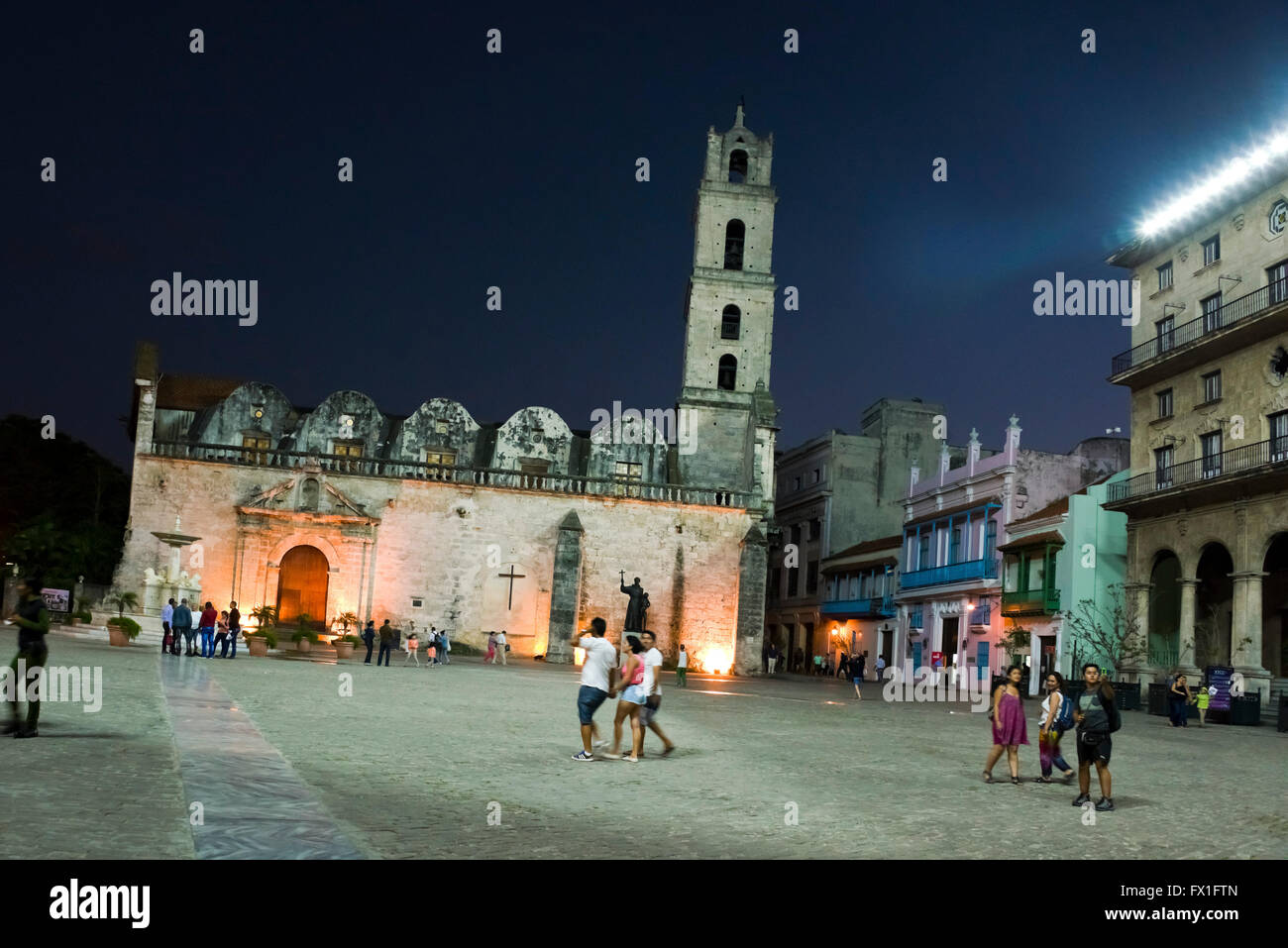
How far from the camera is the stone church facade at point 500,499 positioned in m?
39.8

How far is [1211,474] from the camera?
29656 millimetres

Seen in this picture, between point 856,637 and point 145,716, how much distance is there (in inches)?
1642

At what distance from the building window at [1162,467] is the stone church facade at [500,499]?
1376 centimetres

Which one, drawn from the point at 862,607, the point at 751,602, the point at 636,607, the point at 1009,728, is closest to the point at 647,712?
the point at 1009,728

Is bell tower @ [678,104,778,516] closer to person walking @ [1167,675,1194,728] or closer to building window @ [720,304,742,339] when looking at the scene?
building window @ [720,304,742,339]

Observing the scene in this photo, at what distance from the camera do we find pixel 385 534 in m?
40.9

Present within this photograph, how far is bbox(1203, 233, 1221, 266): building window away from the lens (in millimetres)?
30747

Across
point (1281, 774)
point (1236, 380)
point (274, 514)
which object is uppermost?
→ point (1236, 380)

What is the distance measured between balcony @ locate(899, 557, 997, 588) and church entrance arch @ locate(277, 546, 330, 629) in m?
22.0

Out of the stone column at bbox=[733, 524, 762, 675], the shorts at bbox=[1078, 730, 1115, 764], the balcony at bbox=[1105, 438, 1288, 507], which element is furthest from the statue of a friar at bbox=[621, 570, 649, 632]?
the shorts at bbox=[1078, 730, 1115, 764]

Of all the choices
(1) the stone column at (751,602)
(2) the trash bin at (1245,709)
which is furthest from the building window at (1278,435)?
(1) the stone column at (751,602)

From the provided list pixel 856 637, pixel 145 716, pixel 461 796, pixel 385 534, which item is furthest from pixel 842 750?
pixel 856 637
